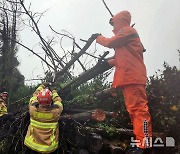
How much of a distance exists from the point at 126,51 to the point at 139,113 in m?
1.26

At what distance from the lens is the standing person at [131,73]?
4809 mm

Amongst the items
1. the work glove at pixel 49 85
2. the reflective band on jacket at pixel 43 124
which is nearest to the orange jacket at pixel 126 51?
the reflective band on jacket at pixel 43 124

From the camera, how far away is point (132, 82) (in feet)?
16.8

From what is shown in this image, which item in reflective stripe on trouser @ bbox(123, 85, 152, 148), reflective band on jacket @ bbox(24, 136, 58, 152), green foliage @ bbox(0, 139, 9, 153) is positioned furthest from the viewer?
green foliage @ bbox(0, 139, 9, 153)

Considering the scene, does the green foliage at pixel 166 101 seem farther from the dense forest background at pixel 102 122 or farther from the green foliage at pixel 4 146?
the green foliage at pixel 4 146

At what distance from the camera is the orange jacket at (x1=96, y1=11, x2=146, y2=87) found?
521 cm

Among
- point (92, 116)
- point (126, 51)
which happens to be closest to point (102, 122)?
point (92, 116)

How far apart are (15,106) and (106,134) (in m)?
3.73

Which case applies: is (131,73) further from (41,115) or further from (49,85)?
(49,85)

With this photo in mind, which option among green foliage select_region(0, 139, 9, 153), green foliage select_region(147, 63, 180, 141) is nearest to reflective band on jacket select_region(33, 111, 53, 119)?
green foliage select_region(0, 139, 9, 153)

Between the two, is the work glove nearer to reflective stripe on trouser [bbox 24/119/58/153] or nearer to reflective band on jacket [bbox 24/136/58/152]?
reflective stripe on trouser [bbox 24/119/58/153]

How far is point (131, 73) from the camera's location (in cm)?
521

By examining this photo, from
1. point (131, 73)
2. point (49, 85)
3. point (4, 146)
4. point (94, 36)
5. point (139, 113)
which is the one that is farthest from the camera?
point (49, 85)

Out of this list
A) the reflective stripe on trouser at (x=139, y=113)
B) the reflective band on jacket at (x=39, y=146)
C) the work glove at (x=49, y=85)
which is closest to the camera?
the reflective stripe on trouser at (x=139, y=113)
